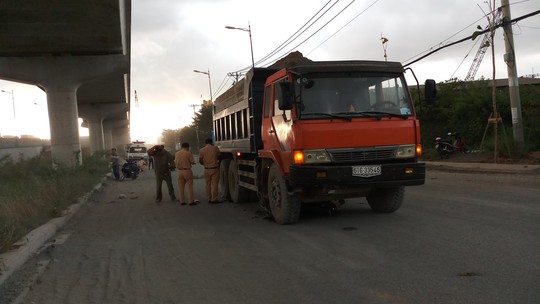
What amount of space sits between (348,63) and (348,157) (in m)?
1.67

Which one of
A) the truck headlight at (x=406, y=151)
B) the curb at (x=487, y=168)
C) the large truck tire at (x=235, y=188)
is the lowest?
the curb at (x=487, y=168)

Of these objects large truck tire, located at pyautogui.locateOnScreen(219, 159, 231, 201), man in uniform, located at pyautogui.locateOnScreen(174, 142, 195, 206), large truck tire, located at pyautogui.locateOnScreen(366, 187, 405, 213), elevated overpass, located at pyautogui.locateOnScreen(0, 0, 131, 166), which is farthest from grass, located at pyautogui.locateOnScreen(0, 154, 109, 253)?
large truck tire, located at pyautogui.locateOnScreen(366, 187, 405, 213)

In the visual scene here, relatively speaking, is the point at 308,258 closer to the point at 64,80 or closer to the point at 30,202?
the point at 30,202

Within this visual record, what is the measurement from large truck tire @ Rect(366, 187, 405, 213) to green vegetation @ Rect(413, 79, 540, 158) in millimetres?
8608

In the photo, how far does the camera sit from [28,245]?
279 inches

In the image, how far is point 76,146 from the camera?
23688 millimetres

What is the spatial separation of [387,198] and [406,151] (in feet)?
4.82

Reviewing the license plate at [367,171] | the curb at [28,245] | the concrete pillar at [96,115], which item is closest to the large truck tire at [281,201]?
the license plate at [367,171]

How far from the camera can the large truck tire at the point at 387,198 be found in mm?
9125

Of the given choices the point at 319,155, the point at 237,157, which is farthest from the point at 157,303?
the point at 237,157

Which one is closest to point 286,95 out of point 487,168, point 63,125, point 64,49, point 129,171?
point 487,168

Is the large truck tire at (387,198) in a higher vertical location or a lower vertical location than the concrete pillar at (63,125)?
lower

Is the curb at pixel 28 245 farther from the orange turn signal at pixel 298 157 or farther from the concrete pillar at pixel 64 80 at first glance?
the concrete pillar at pixel 64 80

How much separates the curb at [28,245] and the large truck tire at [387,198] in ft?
19.0
